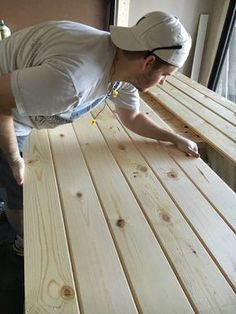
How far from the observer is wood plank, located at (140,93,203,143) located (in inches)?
58.7

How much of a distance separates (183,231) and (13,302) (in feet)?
2.59

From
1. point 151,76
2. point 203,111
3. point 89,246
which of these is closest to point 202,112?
point 203,111

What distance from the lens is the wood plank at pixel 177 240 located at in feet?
2.35

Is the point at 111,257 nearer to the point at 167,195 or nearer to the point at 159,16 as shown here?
the point at 167,195

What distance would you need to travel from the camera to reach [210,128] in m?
1.49

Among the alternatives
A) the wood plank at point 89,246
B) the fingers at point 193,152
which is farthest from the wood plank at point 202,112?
the wood plank at point 89,246

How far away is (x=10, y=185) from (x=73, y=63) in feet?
1.80

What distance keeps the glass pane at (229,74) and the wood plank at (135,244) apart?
2071 millimetres

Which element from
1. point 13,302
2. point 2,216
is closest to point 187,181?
point 13,302

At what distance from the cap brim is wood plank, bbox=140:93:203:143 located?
2.20 ft

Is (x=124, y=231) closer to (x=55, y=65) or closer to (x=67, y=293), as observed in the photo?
(x=67, y=293)

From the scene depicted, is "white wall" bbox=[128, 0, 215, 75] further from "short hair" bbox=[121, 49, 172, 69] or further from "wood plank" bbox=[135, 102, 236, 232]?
"short hair" bbox=[121, 49, 172, 69]

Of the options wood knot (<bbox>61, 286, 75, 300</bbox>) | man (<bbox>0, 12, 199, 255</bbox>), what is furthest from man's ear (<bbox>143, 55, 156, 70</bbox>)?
wood knot (<bbox>61, 286, 75, 300</bbox>)

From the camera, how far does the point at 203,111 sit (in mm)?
1656
